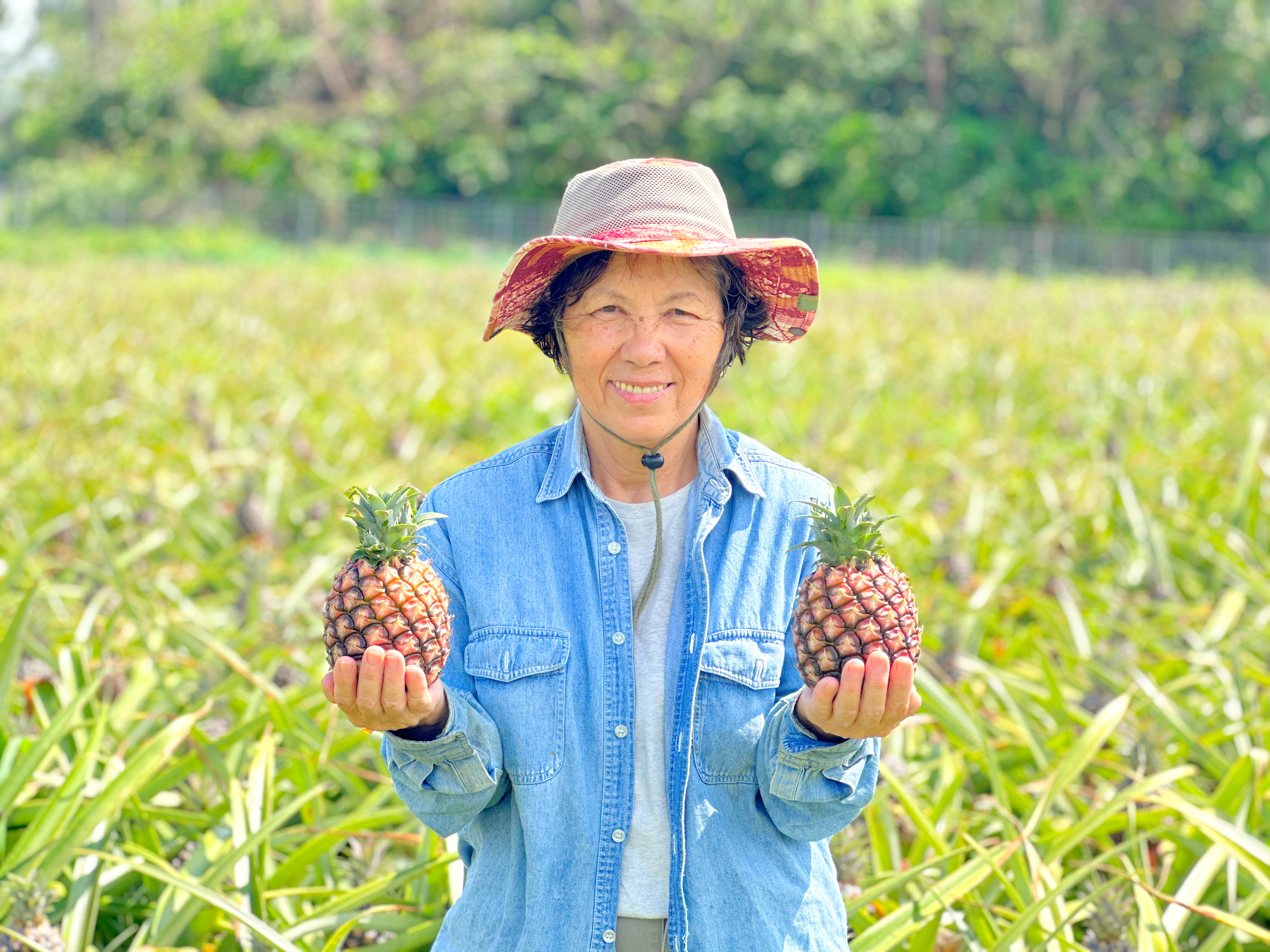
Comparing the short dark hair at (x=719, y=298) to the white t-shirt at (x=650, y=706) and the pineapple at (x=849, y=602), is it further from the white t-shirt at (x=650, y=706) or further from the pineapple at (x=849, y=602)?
the pineapple at (x=849, y=602)

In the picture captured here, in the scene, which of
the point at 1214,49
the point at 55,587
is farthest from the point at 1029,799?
the point at 1214,49

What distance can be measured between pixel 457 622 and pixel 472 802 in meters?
0.25

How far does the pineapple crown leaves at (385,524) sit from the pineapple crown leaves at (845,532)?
1.60ft

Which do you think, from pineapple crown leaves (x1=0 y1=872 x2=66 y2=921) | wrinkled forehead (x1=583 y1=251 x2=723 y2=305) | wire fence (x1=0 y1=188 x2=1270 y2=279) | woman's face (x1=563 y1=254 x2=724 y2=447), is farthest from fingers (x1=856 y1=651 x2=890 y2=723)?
wire fence (x1=0 y1=188 x2=1270 y2=279)

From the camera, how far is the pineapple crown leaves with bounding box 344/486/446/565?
1432 millimetres

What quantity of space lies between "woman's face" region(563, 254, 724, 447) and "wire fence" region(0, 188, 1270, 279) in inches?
1028

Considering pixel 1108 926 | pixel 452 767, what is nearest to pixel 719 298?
pixel 452 767

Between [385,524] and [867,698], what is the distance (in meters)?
0.63

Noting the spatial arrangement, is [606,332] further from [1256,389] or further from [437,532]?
[1256,389]

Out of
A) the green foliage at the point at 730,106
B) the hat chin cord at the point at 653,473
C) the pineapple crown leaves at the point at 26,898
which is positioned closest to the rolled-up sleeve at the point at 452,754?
the hat chin cord at the point at 653,473

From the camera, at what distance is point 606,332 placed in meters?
1.66

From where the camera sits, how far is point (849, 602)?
1409mm

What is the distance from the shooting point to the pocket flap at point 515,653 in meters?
1.61

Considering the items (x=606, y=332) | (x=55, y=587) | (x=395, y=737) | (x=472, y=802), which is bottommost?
(x=55, y=587)
